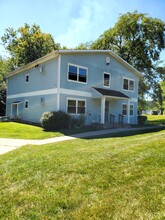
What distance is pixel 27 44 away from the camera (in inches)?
1407

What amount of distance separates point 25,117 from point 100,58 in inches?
365

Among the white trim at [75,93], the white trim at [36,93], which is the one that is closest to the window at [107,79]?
the white trim at [75,93]

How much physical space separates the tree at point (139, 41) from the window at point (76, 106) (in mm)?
16632

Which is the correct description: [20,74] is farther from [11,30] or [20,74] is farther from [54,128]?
[11,30]

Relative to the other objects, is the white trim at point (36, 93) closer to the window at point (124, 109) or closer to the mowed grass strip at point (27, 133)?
the mowed grass strip at point (27, 133)

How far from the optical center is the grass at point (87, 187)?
10.9 feet

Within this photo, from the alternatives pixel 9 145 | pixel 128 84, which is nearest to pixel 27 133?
pixel 9 145

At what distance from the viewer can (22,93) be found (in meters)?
23.0

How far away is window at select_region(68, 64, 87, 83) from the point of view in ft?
60.3

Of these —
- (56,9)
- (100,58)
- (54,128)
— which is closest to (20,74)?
(100,58)

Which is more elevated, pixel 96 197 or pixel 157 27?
pixel 157 27

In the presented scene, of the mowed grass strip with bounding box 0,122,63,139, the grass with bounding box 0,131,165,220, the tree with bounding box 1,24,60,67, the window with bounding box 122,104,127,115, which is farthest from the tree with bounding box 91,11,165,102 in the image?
the grass with bounding box 0,131,165,220

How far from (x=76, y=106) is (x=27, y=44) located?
2142 centimetres

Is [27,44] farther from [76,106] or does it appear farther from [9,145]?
[9,145]
